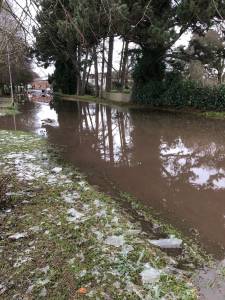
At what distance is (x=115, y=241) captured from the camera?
414 cm

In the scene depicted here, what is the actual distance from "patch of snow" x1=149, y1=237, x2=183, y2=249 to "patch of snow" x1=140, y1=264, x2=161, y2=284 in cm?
63

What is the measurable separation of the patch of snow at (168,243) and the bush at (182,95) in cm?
1544

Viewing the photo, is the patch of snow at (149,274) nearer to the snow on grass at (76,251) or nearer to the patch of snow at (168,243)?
the snow on grass at (76,251)

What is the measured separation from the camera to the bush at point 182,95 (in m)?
18.9

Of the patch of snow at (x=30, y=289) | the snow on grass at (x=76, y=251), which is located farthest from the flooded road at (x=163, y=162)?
the patch of snow at (x=30, y=289)

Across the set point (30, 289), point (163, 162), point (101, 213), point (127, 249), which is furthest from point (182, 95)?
point (30, 289)

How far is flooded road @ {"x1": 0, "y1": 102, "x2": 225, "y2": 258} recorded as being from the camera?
5.30 m

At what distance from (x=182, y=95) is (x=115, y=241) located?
59.4 ft

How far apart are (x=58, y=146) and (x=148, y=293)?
8.03 metres

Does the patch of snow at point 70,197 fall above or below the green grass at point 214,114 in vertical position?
below

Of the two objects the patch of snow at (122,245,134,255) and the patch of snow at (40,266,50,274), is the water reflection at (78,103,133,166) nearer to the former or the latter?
the patch of snow at (122,245,134,255)

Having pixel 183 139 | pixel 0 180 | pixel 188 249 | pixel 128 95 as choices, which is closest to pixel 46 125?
pixel 183 139

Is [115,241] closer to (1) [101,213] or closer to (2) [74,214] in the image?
(1) [101,213]

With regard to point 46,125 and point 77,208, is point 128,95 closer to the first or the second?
point 46,125
